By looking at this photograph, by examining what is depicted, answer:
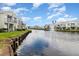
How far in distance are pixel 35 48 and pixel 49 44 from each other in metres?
0.24

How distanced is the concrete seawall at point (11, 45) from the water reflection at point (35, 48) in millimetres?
112

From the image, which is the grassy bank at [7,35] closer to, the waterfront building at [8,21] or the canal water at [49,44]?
the waterfront building at [8,21]

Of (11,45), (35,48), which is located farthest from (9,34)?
(35,48)

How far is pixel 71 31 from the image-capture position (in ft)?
11.4

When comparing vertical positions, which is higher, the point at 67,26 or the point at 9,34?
the point at 67,26

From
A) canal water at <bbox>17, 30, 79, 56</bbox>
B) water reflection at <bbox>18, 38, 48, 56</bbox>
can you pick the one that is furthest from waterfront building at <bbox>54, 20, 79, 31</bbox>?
water reflection at <bbox>18, 38, 48, 56</bbox>

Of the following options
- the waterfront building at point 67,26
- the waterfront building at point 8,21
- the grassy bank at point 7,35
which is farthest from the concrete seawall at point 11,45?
the waterfront building at point 67,26

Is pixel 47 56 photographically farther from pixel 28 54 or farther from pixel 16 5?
pixel 16 5

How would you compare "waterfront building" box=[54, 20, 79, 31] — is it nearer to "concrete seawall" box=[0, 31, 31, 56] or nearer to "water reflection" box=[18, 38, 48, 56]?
"water reflection" box=[18, 38, 48, 56]

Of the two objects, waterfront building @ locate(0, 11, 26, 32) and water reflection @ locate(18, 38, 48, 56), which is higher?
waterfront building @ locate(0, 11, 26, 32)

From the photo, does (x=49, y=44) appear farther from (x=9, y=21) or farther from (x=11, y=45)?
(x=9, y=21)

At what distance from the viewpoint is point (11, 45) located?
10.9ft

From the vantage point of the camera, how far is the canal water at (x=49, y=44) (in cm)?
331

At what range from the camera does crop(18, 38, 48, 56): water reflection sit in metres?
3.30
